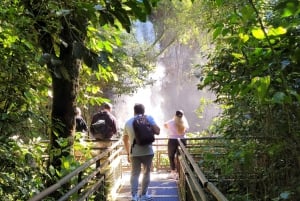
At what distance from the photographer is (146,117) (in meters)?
6.60

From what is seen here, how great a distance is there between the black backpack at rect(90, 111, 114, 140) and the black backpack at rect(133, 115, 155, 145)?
1807 mm

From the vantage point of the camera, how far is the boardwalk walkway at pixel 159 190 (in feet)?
24.6

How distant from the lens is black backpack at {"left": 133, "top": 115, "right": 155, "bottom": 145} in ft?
20.9

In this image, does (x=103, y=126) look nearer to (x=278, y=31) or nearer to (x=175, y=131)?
(x=175, y=131)

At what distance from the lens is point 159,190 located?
8297mm

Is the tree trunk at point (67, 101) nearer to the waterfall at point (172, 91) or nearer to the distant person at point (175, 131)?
the distant person at point (175, 131)

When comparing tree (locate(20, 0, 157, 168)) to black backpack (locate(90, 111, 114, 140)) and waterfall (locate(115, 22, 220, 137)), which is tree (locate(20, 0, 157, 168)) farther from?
waterfall (locate(115, 22, 220, 137))

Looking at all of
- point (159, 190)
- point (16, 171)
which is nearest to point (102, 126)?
point (159, 190)

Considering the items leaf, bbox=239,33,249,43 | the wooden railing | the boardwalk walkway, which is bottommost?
the boardwalk walkway

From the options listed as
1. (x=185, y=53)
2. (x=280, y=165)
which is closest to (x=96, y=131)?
(x=280, y=165)

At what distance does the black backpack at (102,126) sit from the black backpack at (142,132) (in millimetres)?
1807

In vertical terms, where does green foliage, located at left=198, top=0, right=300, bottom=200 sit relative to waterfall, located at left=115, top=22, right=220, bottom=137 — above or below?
below

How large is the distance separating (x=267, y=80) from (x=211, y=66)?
442cm

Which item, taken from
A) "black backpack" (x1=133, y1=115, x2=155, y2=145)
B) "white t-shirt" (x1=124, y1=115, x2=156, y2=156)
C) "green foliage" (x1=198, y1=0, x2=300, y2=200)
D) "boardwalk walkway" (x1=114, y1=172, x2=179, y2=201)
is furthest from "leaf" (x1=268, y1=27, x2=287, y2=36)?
"boardwalk walkway" (x1=114, y1=172, x2=179, y2=201)
